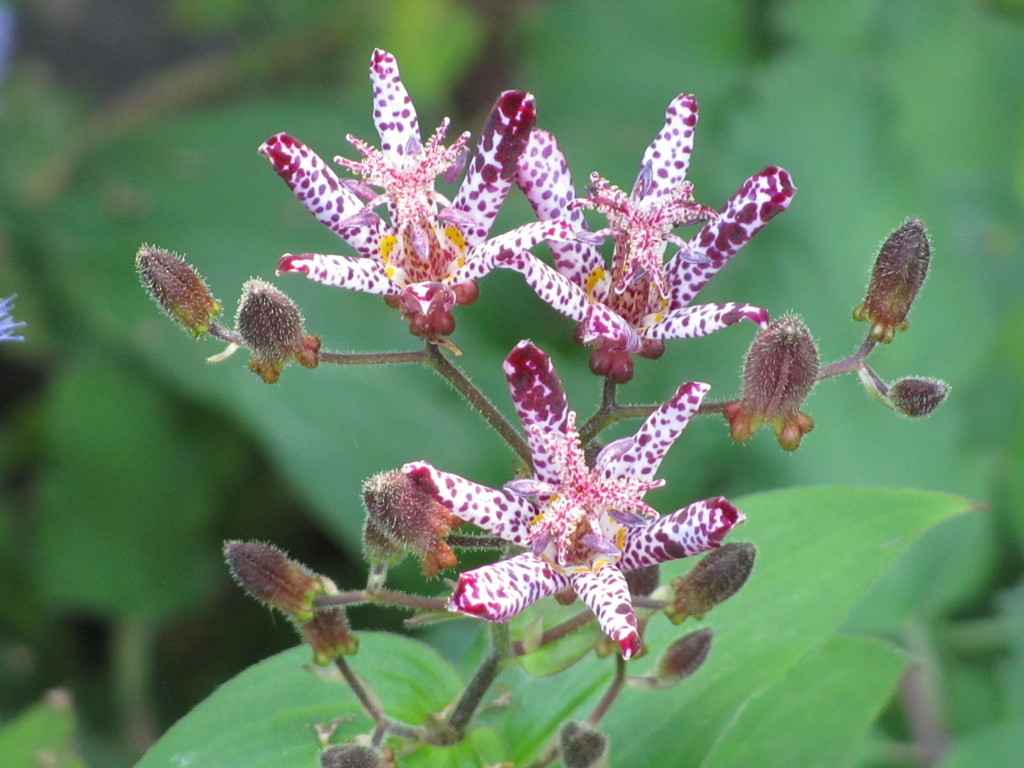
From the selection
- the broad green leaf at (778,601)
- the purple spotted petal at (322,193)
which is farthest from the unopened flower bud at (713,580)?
the purple spotted petal at (322,193)

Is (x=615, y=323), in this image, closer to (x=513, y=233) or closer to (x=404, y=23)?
(x=513, y=233)

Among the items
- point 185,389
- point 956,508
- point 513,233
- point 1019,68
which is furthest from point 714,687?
point 1019,68

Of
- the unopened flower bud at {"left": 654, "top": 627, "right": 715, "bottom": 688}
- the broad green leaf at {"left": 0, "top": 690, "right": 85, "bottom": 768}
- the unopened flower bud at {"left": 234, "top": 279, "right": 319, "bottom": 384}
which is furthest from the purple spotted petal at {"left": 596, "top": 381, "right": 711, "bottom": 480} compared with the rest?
the broad green leaf at {"left": 0, "top": 690, "right": 85, "bottom": 768}

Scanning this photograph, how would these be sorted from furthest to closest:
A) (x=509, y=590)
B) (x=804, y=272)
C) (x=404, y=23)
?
1. (x=404, y=23)
2. (x=804, y=272)
3. (x=509, y=590)

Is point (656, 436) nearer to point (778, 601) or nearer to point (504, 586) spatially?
point (504, 586)

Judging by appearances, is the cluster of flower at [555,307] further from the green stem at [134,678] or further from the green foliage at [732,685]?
the green stem at [134,678]

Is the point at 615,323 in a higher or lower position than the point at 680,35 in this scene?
lower
